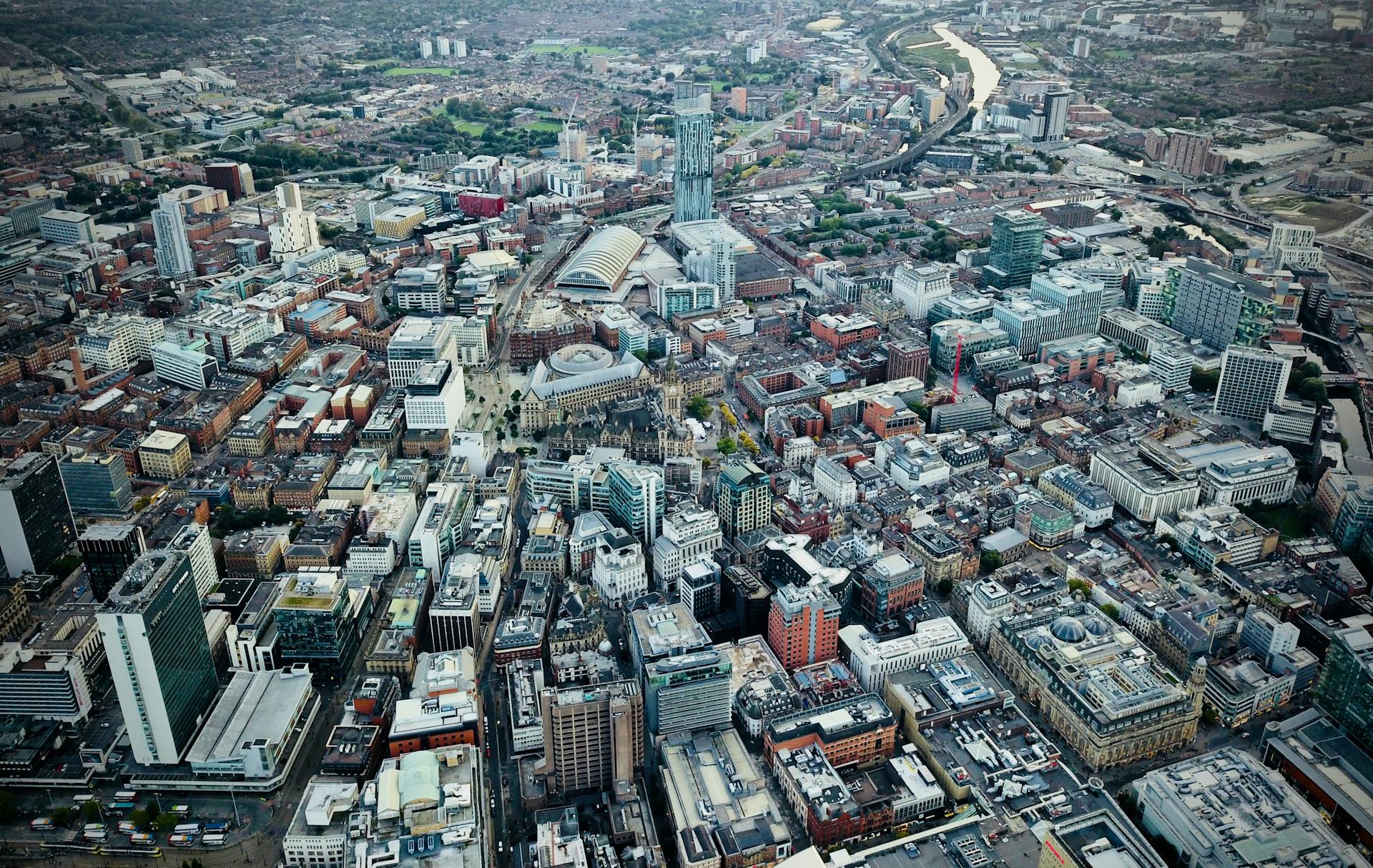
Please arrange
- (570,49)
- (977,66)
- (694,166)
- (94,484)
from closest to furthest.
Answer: (94,484)
(694,166)
(977,66)
(570,49)

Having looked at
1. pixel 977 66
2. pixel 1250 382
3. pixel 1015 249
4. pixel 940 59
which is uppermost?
pixel 940 59

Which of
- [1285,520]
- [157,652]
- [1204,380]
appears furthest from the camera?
[1204,380]

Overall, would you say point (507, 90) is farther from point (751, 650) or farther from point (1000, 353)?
point (751, 650)

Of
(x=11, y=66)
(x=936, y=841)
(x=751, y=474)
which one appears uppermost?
(x=11, y=66)

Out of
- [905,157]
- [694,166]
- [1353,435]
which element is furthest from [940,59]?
[1353,435]

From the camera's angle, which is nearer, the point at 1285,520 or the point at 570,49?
the point at 1285,520

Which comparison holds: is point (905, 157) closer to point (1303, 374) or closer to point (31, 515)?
point (1303, 374)

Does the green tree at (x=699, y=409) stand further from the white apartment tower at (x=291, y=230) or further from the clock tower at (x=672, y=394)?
the white apartment tower at (x=291, y=230)

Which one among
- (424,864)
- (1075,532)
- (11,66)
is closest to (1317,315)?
(1075,532)
